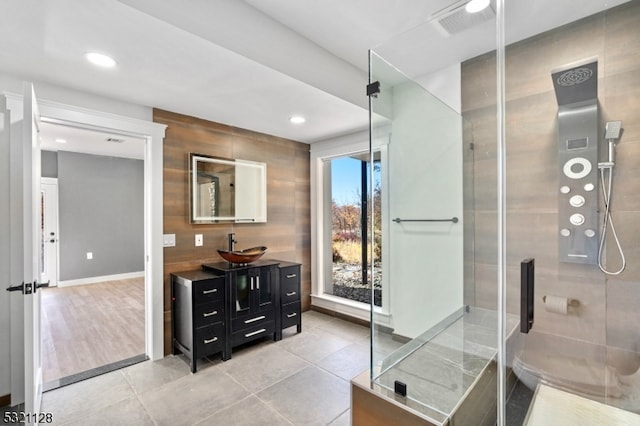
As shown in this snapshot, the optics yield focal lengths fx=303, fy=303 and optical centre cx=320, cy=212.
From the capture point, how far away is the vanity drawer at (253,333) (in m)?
2.91

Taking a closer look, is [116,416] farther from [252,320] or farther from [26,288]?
[252,320]

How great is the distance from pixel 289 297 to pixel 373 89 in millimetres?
2363

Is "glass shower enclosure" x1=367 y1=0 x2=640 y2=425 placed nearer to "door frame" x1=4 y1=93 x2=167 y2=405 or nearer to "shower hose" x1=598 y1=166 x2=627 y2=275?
"shower hose" x1=598 y1=166 x2=627 y2=275

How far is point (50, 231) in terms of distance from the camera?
539 cm

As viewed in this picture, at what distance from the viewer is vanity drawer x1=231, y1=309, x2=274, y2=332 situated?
9.59 feet

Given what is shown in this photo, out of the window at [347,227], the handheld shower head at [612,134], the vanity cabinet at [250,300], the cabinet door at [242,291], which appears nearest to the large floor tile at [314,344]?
the vanity cabinet at [250,300]

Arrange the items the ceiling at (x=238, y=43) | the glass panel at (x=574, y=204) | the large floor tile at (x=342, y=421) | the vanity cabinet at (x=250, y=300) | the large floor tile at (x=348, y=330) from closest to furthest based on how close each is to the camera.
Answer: the ceiling at (x=238, y=43)
the glass panel at (x=574, y=204)
the large floor tile at (x=342, y=421)
the vanity cabinet at (x=250, y=300)
the large floor tile at (x=348, y=330)

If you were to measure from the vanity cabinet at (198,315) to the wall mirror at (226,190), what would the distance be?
2.34ft

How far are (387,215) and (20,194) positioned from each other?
2.83 meters

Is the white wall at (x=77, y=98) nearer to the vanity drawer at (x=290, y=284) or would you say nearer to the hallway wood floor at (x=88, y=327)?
the vanity drawer at (x=290, y=284)

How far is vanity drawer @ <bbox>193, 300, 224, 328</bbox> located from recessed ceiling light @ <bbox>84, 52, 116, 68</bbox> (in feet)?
6.40

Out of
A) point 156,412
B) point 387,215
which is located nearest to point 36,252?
point 156,412

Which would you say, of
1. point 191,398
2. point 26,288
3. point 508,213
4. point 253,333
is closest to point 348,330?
point 253,333

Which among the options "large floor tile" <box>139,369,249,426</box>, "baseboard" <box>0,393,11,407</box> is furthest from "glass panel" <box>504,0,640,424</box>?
"baseboard" <box>0,393,11,407</box>
